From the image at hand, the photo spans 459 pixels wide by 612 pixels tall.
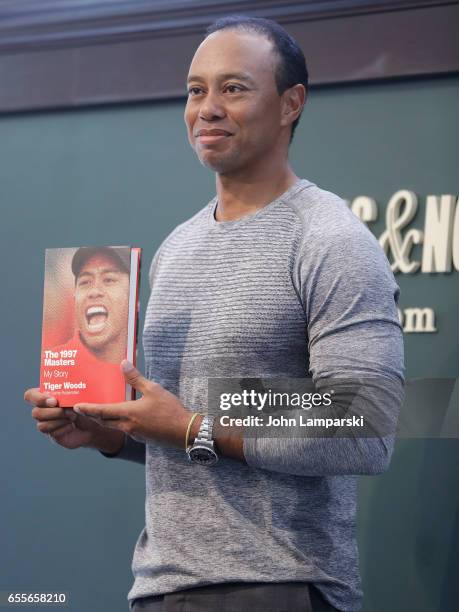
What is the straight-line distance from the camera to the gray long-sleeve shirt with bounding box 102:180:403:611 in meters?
1.44

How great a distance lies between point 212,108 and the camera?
1.65 metres

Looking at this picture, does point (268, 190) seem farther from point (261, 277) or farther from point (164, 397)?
point (164, 397)

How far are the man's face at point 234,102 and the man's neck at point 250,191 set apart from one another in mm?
23

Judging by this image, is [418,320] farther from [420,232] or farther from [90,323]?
[90,323]

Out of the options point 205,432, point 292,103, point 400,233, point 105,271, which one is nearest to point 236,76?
point 292,103

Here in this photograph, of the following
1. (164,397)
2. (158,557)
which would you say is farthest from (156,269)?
(158,557)

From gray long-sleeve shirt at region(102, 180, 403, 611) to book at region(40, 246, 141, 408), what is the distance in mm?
102

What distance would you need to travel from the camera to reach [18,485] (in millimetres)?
2773

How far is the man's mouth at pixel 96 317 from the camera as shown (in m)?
1.56

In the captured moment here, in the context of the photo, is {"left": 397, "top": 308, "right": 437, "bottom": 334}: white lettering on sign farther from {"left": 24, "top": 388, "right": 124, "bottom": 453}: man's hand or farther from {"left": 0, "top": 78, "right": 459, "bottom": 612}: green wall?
{"left": 24, "top": 388, "right": 124, "bottom": 453}: man's hand

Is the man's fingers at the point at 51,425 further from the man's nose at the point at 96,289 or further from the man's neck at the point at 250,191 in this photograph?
the man's neck at the point at 250,191

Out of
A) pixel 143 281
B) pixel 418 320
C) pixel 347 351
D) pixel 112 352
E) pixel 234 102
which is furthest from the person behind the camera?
pixel 143 281

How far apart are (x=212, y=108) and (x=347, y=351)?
1.65 ft

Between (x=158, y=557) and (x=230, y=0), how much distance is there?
165 centimetres
